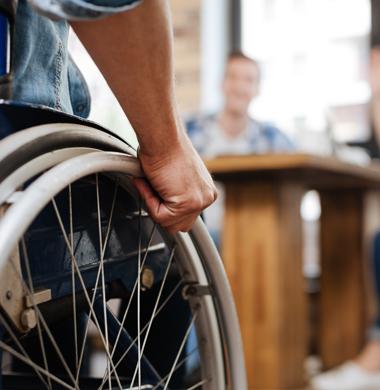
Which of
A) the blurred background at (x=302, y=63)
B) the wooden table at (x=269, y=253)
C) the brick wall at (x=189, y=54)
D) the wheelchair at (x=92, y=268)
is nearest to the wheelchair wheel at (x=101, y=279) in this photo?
the wheelchair at (x=92, y=268)

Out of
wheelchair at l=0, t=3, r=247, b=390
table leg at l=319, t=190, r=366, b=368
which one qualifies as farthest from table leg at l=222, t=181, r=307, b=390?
wheelchair at l=0, t=3, r=247, b=390

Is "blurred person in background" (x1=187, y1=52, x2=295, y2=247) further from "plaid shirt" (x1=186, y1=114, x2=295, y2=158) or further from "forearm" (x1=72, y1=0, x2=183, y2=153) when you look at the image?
"forearm" (x1=72, y1=0, x2=183, y2=153)

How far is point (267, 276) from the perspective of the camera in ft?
7.93

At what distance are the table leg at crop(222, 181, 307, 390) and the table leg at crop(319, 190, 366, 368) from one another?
59cm

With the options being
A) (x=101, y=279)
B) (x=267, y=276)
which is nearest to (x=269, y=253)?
(x=267, y=276)

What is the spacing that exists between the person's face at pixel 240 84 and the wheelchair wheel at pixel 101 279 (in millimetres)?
2395

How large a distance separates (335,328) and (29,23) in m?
2.47

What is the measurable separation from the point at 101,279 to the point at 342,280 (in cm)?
234

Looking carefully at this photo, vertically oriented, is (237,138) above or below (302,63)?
below

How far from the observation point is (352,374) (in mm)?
2562

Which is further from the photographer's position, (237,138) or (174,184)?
(237,138)

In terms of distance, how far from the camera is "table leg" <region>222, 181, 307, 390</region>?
239cm

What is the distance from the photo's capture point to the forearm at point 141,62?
2.37 feet

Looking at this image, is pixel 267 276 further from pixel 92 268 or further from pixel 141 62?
pixel 141 62
